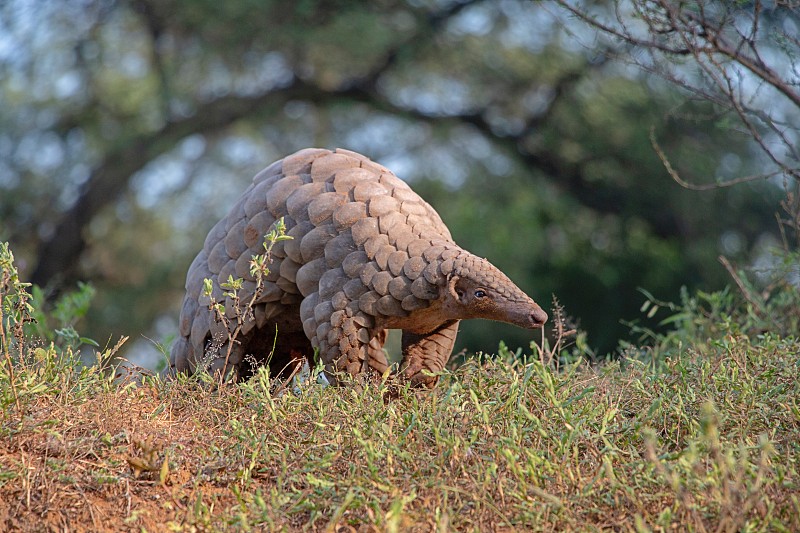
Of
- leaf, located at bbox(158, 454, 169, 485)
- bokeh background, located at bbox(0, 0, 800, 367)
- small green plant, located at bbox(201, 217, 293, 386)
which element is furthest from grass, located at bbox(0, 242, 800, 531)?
bokeh background, located at bbox(0, 0, 800, 367)

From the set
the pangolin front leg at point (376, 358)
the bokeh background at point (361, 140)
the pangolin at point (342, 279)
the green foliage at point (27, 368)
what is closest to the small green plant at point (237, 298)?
the pangolin at point (342, 279)

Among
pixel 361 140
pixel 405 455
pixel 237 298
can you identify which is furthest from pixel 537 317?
pixel 361 140

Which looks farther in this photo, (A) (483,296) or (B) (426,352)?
(B) (426,352)

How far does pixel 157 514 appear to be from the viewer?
8.79ft

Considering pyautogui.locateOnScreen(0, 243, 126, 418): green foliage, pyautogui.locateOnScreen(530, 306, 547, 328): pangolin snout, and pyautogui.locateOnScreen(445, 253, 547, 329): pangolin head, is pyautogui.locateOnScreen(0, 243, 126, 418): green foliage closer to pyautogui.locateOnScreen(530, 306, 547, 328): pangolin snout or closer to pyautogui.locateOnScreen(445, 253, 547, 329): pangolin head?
pyautogui.locateOnScreen(445, 253, 547, 329): pangolin head

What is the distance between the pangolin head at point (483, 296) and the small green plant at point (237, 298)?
2.08ft

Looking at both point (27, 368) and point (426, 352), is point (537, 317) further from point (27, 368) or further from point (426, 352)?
point (27, 368)

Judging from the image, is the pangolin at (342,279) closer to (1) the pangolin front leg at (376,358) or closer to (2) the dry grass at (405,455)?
(1) the pangolin front leg at (376,358)

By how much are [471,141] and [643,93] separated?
78.2 inches

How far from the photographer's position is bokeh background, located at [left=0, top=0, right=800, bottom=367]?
8.87 meters

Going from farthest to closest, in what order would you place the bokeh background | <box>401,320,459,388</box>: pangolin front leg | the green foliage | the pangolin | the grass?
the bokeh background
<box>401,320,459,388</box>: pangolin front leg
the pangolin
the green foliage
the grass

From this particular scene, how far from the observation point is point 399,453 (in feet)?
9.08

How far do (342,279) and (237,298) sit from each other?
0.41 m

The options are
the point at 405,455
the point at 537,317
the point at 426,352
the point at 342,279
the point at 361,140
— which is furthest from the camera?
the point at 361,140
